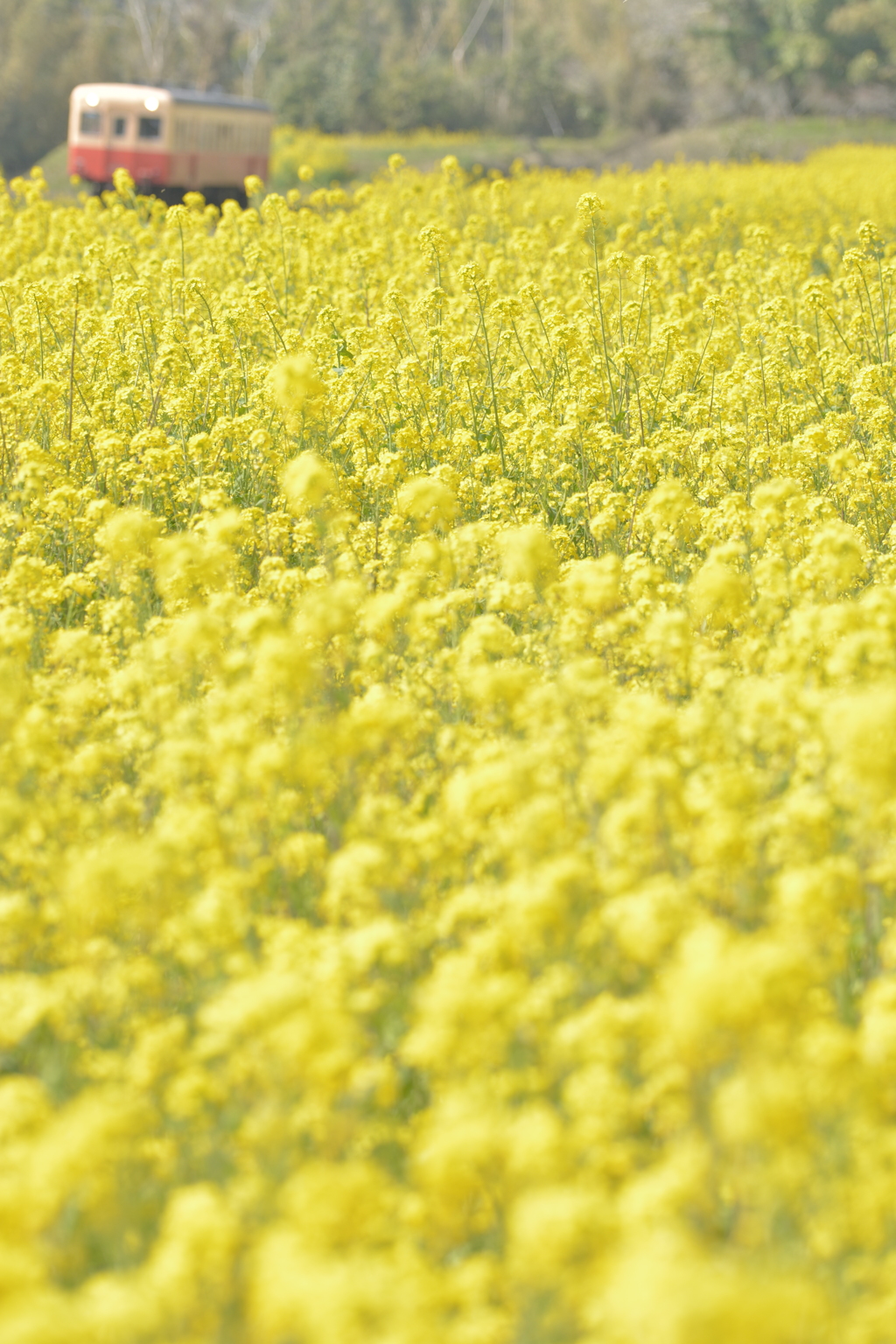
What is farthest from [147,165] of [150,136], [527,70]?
[527,70]

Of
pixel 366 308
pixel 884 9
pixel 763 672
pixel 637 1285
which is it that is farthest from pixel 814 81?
pixel 637 1285

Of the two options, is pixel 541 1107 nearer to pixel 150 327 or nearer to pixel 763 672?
pixel 763 672

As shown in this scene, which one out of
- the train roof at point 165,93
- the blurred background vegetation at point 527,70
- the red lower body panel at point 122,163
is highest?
the blurred background vegetation at point 527,70

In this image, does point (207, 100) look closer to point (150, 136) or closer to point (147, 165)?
point (150, 136)

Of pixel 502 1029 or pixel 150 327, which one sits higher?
pixel 150 327

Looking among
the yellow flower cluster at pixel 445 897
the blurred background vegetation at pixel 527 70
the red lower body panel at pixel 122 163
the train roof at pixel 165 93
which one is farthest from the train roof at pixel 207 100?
the yellow flower cluster at pixel 445 897

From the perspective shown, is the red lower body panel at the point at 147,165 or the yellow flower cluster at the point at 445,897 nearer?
the yellow flower cluster at the point at 445,897

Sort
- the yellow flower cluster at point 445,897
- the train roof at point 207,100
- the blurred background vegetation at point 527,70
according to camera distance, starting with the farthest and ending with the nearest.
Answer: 1. the blurred background vegetation at point 527,70
2. the train roof at point 207,100
3. the yellow flower cluster at point 445,897

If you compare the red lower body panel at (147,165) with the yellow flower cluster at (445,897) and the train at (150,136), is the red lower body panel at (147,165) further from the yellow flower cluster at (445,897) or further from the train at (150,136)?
the yellow flower cluster at (445,897)

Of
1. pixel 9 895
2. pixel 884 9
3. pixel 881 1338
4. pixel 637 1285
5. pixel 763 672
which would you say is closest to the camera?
pixel 637 1285
